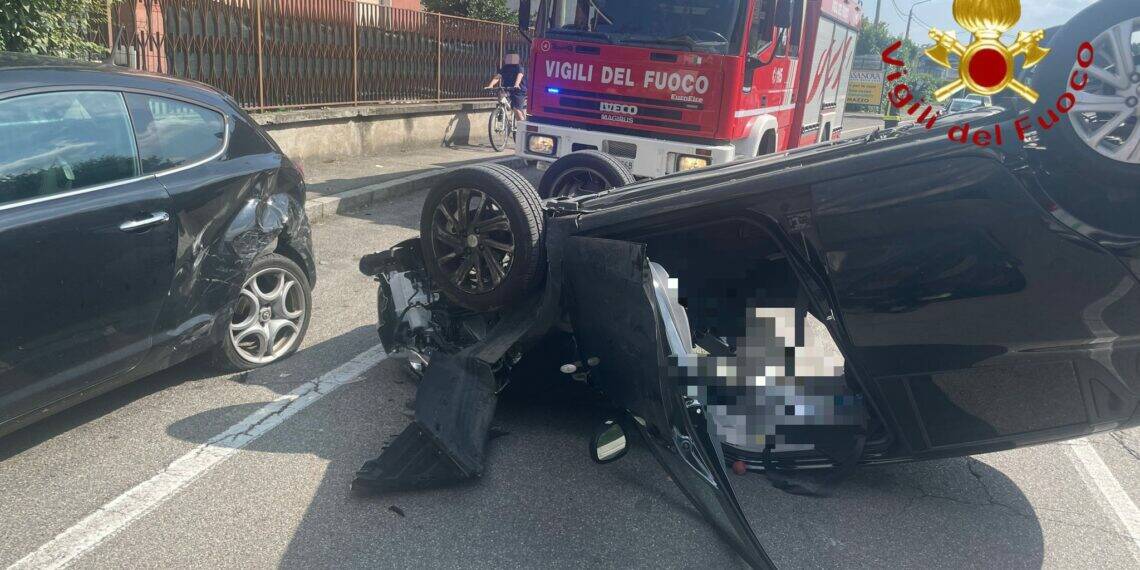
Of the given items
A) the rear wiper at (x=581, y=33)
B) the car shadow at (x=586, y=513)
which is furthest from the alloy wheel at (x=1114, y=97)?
the rear wiper at (x=581, y=33)

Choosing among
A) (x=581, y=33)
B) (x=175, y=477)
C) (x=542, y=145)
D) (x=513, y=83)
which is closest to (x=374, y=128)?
(x=513, y=83)

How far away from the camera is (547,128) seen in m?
8.48

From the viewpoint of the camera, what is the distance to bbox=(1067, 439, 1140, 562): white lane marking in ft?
11.3

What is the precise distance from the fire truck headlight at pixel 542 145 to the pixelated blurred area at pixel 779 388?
5203mm

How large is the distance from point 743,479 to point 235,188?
2.96m

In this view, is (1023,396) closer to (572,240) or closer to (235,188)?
(572,240)

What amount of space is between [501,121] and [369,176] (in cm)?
513

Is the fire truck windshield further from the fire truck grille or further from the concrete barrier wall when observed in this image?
the concrete barrier wall

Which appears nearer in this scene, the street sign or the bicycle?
the bicycle

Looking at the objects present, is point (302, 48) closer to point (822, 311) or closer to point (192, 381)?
point (192, 381)

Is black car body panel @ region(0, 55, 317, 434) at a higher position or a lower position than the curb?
higher

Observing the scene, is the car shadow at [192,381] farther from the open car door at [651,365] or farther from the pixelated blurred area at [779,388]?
the pixelated blurred area at [779,388]

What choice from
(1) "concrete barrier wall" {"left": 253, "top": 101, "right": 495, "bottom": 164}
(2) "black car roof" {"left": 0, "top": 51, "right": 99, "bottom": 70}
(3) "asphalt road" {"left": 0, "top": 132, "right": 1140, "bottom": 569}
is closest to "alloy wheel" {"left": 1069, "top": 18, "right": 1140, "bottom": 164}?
(3) "asphalt road" {"left": 0, "top": 132, "right": 1140, "bottom": 569}

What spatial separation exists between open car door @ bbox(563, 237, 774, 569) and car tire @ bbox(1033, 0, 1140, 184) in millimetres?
1430
